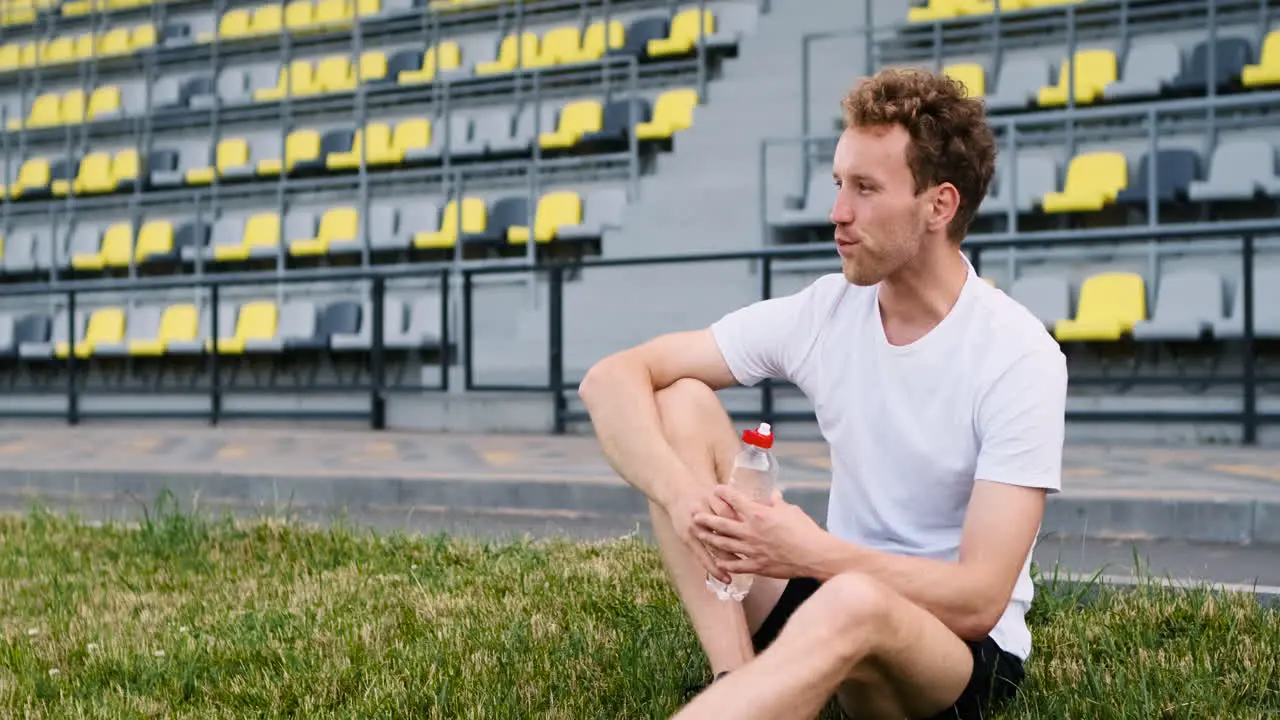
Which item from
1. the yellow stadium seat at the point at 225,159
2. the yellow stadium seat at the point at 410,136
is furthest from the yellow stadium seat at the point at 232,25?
the yellow stadium seat at the point at 410,136

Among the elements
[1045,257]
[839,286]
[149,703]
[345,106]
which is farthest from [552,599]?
[345,106]

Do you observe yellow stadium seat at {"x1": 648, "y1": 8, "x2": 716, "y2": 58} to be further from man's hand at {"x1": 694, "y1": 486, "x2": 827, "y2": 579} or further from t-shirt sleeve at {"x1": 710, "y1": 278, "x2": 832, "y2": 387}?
man's hand at {"x1": 694, "y1": 486, "x2": 827, "y2": 579}

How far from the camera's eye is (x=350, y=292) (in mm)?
13391

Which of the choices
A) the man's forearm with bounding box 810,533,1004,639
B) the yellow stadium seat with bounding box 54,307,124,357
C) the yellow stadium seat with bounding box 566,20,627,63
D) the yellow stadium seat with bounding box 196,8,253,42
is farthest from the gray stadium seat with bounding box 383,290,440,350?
the man's forearm with bounding box 810,533,1004,639

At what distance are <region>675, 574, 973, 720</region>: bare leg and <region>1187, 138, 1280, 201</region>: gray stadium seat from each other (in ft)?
28.2

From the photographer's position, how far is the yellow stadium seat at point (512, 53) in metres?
14.4

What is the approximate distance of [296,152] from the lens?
1530 cm

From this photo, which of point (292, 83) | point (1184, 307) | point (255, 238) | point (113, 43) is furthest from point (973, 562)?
point (113, 43)

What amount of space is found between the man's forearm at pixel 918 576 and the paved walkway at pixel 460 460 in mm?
3662

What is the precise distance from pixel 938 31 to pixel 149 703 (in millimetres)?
10167

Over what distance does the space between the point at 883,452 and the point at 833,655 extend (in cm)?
53

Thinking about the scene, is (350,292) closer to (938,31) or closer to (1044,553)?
(938,31)

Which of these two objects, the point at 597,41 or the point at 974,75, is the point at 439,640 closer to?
the point at 974,75

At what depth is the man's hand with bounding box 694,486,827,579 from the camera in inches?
85.8
